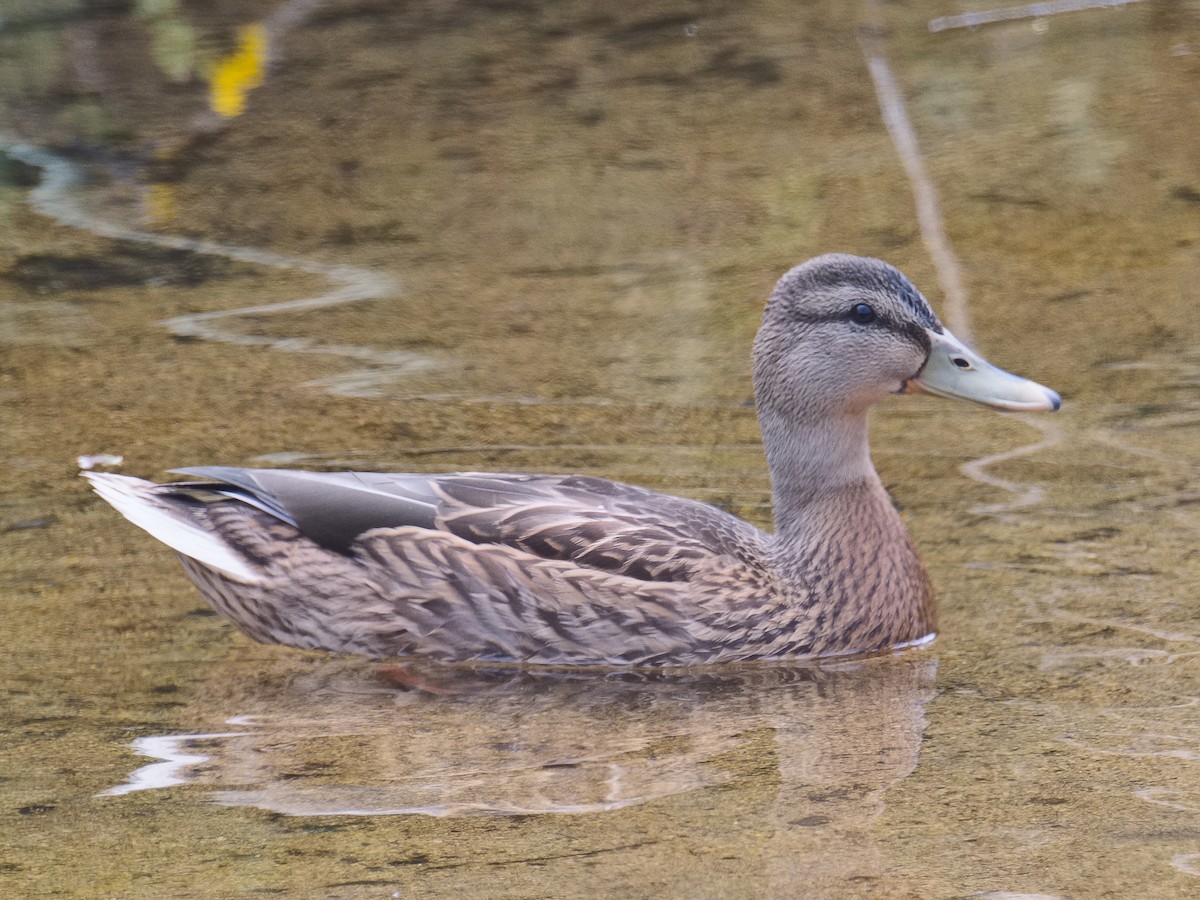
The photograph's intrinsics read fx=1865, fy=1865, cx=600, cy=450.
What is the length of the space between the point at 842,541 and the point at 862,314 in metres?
0.73

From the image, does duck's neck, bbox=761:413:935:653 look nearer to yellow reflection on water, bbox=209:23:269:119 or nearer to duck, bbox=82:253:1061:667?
duck, bbox=82:253:1061:667

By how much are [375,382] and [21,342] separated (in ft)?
5.91

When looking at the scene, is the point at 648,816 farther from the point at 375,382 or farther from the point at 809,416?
the point at 375,382

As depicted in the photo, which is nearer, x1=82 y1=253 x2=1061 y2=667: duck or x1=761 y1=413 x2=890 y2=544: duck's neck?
x1=82 y1=253 x2=1061 y2=667: duck

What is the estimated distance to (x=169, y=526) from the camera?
5945 mm

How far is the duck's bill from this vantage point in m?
5.80

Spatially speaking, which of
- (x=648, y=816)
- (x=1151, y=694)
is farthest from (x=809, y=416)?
(x=648, y=816)

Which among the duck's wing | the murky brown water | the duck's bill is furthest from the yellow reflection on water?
the duck's bill

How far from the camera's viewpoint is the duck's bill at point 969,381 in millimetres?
5801

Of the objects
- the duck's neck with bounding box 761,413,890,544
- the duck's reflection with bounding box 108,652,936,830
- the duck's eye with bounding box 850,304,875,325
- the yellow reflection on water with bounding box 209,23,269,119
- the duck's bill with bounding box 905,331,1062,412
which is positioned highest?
the yellow reflection on water with bounding box 209,23,269,119

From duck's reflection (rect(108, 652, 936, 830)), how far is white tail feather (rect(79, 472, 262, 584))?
1.23 ft

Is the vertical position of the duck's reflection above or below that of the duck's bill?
below

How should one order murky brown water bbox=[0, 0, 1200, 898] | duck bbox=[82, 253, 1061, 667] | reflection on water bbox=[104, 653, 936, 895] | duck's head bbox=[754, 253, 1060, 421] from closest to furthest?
murky brown water bbox=[0, 0, 1200, 898], reflection on water bbox=[104, 653, 936, 895], duck bbox=[82, 253, 1061, 667], duck's head bbox=[754, 253, 1060, 421]

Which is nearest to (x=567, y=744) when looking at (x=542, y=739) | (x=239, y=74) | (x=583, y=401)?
(x=542, y=739)
